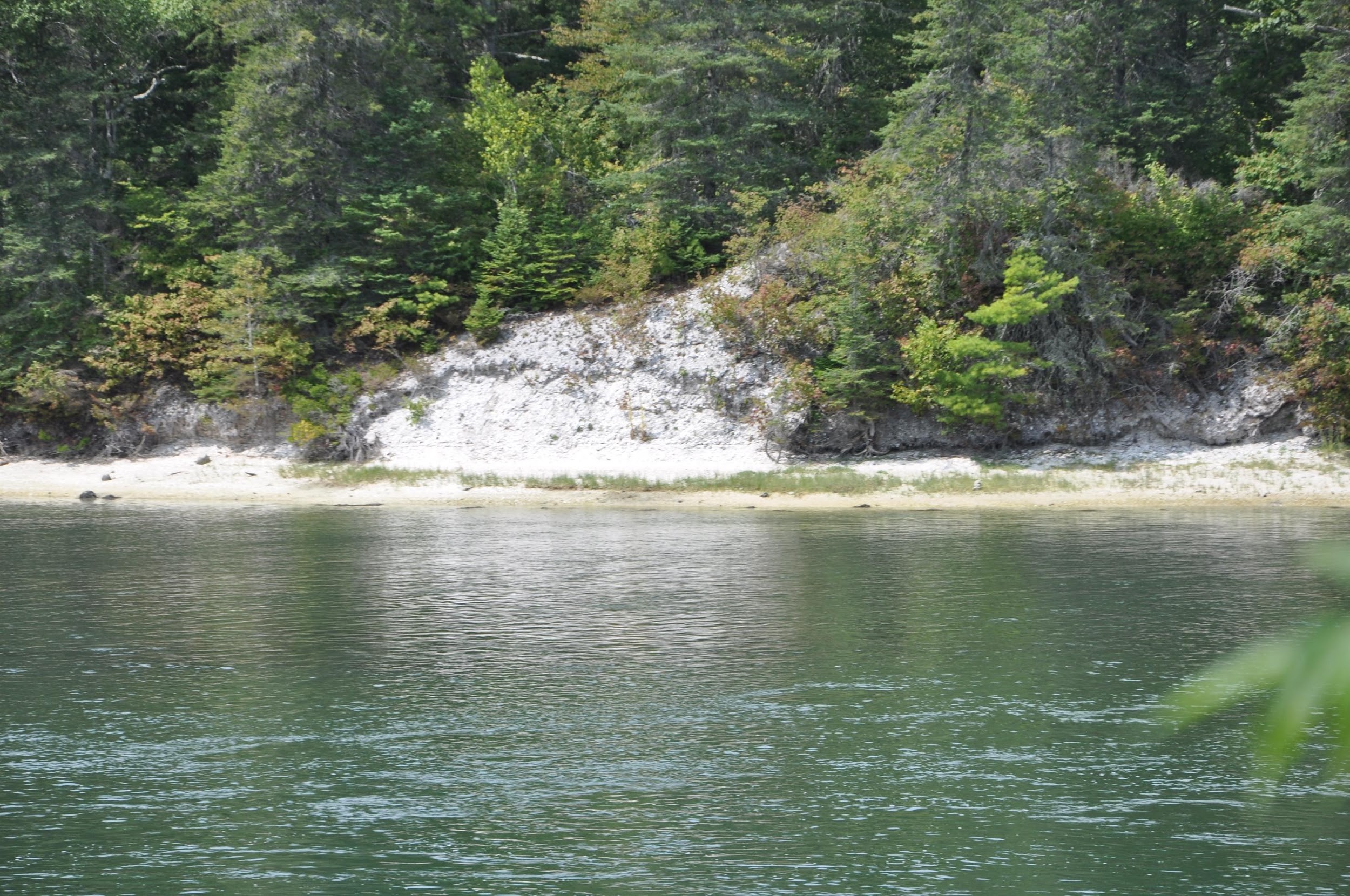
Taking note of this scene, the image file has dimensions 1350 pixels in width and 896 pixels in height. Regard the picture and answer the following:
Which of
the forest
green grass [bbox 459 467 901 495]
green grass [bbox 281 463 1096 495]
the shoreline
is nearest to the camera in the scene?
the shoreline

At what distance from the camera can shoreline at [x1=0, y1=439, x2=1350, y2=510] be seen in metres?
32.4

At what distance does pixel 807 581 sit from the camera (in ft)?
71.8

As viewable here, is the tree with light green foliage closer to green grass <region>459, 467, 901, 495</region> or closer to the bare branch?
green grass <region>459, 467, 901, 495</region>

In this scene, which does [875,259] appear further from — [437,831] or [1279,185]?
[437,831]

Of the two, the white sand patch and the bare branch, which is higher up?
the bare branch

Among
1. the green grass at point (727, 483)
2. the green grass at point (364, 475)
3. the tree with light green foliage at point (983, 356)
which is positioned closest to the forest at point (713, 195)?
the tree with light green foliage at point (983, 356)

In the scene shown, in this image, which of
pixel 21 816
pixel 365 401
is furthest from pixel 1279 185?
pixel 21 816

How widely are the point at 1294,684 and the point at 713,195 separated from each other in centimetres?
4375

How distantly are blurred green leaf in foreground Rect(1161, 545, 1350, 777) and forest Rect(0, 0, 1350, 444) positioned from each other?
111 feet

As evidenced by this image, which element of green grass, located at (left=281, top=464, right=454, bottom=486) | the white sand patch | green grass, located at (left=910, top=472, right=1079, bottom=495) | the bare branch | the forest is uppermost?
the bare branch

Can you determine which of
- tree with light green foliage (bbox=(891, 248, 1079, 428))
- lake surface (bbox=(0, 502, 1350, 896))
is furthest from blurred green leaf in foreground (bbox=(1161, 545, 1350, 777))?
tree with light green foliage (bbox=(891, 248, 1079, 428))

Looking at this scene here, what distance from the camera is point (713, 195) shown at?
44250 mm

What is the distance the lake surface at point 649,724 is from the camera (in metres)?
9.94

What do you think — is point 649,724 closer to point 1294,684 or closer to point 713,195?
point 1294,684
